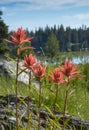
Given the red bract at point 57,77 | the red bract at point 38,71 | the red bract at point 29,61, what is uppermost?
the red bract at point 29,61

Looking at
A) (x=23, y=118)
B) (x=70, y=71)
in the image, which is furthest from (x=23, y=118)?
(x=70, y=71)

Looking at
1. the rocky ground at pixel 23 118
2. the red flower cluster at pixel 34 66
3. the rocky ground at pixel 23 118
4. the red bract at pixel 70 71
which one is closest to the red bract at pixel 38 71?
the red flower cluster at pixel 34 66

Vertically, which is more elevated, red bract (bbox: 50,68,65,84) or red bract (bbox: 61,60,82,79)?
red bract (bbox: 61,60,82,79)

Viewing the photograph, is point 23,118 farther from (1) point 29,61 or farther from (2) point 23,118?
(1) point 29,61

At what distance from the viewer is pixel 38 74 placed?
286cm

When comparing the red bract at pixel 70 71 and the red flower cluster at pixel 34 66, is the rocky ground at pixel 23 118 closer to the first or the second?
the red flower cluster at pixel 34 66

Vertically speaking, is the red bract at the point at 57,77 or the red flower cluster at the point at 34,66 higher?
the red flower cluster at the point at 34,66

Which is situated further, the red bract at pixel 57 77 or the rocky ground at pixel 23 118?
the rocky ground at pixel 23 118

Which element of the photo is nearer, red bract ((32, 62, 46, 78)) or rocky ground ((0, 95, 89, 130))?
red bract ((32, 62, 46, 78))

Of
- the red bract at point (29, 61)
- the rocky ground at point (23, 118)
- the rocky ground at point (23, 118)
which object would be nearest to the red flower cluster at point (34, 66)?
the red bract at point (29, 61)

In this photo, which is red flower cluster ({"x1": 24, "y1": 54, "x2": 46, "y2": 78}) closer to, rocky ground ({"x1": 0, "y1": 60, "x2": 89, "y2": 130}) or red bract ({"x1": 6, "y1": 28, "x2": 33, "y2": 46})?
red bract ({"x1": 6, "y1": 28, "x2": 33, "y2": 46})

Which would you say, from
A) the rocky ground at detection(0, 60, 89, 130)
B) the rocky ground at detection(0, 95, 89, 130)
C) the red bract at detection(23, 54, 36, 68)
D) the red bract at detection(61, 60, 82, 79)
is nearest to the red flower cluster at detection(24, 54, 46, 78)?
the red bract at detection(23, 54, 36, 68)

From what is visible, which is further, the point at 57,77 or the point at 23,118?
the point at 23,118

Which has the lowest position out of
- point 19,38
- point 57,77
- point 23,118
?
point 23,118
